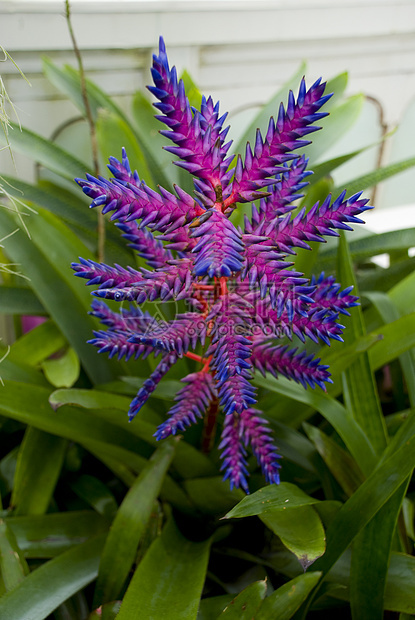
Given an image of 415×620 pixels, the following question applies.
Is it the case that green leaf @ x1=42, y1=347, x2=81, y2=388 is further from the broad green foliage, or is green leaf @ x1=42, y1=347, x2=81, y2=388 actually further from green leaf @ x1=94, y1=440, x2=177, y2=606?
green leaf @ x1=94, y1=440, x2=177, y2=606

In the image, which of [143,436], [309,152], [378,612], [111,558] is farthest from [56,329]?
[378,612]

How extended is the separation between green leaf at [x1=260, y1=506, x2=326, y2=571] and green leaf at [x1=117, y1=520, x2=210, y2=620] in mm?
116

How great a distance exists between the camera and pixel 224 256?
415 mm

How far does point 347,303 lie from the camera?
55 cm

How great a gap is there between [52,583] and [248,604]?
0.27m

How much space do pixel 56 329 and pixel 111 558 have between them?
44 centimetres

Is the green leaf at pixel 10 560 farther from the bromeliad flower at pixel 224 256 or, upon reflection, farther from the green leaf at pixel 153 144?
the green leaf at pixel 153 144

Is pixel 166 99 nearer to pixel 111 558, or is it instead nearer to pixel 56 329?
pixel 111 558

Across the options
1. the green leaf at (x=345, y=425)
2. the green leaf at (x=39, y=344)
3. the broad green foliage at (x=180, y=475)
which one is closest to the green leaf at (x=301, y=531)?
the broad green foliage at (x=180, y=475)

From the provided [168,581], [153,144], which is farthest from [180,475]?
[153,144]

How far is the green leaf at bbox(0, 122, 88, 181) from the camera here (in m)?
0.98

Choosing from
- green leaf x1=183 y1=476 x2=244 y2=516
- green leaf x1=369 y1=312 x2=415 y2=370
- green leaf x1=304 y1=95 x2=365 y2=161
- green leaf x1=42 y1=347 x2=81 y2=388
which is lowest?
A: green leaf x1=183 y1=476 x2=244 y2=516

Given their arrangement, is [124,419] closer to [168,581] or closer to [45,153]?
[168,581]

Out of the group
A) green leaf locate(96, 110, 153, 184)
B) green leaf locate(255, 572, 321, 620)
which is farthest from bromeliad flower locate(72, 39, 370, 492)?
green leaf locate(96, 110, 153, 184)
